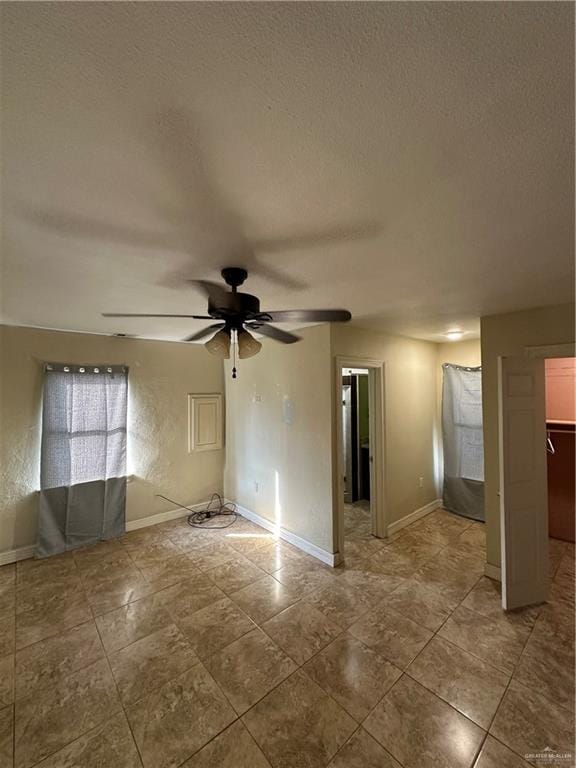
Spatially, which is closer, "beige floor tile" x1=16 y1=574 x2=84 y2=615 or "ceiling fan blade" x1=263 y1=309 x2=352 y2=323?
"ceiling fan blade" x1=263 y1=309 x2=352 y2=323

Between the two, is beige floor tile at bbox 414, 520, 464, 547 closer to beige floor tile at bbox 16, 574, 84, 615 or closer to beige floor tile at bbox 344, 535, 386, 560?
beige floor tile at bbox 344, 535, 386, 560

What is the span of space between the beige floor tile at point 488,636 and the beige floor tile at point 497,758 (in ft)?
1.61

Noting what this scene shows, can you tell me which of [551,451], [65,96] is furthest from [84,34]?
[551,451]

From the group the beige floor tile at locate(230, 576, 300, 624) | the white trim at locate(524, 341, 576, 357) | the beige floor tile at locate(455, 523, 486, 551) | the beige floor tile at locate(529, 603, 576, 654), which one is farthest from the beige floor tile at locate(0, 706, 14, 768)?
the white trim at locate(524, 341, 576, 357)

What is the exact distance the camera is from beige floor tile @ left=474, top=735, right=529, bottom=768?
139cm

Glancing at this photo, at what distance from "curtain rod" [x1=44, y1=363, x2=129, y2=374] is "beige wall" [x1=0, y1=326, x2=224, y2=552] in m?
0.10

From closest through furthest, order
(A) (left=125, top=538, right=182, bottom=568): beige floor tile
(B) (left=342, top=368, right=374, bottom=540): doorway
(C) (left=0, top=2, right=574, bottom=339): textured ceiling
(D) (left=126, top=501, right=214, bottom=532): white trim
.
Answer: (C) (left=0, top=2, right=574, bottom=339): textured ceiling → (A) (left=125, top=538, right=182, bottom=568): beige floor tile → (D) (left=126, top=501, right=214, bottom=532): white trim → (B) (left=342, top=368, right=374, bottom=540): doorway

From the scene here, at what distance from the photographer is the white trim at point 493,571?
2715 mm

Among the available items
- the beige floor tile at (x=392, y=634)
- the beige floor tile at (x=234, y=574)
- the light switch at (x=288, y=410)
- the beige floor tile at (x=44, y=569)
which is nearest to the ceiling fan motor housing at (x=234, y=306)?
the light switch at (x=288, y=410)

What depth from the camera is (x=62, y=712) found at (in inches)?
65.2

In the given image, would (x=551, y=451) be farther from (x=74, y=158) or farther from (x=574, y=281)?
(x=74, y=158)

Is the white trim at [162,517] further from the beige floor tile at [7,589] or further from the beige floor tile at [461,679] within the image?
the beige floor tile at [461,679]

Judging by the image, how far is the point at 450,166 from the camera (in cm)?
95

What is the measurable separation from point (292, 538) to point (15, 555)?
291cm
